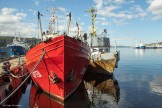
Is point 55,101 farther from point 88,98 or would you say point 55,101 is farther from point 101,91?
point 101,91

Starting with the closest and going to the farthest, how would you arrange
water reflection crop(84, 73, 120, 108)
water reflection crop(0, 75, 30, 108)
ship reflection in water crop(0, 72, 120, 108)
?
water reflection crop(0, 75, 30, 108)
ship reflection in water crop(0, 72, 120, 108)
water reflection crop(84, 73, 120, 108)

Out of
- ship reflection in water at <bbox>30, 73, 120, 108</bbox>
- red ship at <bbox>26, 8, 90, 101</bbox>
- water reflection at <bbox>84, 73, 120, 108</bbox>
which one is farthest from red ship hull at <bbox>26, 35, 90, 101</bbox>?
water reflection at <bbox>84, 73, 120, 108</bbox>

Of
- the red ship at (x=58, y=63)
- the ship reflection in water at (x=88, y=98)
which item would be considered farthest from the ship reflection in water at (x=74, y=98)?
A: the red ship at (x=58, y=63)

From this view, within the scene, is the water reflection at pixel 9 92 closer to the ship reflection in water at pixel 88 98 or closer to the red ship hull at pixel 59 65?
the ship reflection in water at pixel 88 98

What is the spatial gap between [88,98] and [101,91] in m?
3.29

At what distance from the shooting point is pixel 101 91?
22.6m

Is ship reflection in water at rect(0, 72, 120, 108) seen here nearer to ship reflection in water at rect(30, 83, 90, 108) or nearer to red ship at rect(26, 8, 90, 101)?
ship reflection in water at rect(30, 83, 90, 108)

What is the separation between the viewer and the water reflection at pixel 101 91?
725 inches

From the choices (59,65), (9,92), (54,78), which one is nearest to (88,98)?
(54,78)

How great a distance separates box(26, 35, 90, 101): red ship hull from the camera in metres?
16.5

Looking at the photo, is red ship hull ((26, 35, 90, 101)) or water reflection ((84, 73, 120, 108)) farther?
water reflection ((84, 73, 120, 108))

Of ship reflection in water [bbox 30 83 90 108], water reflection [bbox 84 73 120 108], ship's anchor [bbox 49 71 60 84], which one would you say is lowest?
water reflection [bbox 84 73 120 108]

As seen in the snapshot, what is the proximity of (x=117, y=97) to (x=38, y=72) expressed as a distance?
7217 mm

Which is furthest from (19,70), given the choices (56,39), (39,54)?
(56,39)
